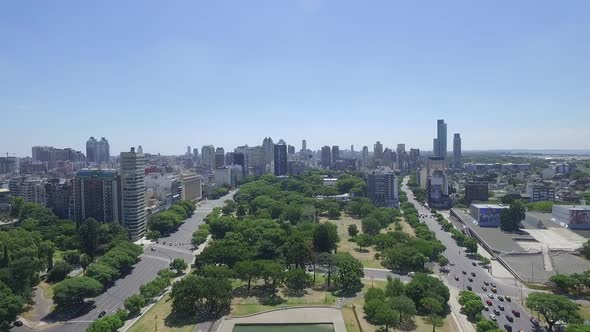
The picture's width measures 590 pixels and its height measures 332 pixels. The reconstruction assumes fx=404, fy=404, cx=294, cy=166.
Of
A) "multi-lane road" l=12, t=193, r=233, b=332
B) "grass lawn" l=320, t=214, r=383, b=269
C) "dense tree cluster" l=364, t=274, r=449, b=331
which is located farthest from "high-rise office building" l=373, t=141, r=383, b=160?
"dense tree cluster" l=364, t=274, r=449, b=331

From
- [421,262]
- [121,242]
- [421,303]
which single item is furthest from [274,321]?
[121,242]

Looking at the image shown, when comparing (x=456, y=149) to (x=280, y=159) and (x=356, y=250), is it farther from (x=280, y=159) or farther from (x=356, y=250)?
(x=356, y=250)

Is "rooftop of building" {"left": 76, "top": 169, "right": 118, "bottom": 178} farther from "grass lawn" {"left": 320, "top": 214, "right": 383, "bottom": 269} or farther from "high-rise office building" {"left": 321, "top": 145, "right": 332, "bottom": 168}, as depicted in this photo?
"high-rise office building" {"left": 321, "top": 145, "right": 332, "bottom": 168}

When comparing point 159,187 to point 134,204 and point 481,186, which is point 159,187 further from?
point 481,186

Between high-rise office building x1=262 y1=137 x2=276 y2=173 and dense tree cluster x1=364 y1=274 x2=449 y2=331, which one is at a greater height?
high-rise office building x1=262 y1=137 x2=276 y2=173

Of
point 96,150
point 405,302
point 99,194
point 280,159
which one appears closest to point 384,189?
point 99,194

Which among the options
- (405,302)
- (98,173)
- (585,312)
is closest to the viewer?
(405,302)

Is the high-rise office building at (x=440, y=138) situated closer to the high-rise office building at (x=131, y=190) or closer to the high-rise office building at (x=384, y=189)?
the high-rise office building at (x=384, y=189)
